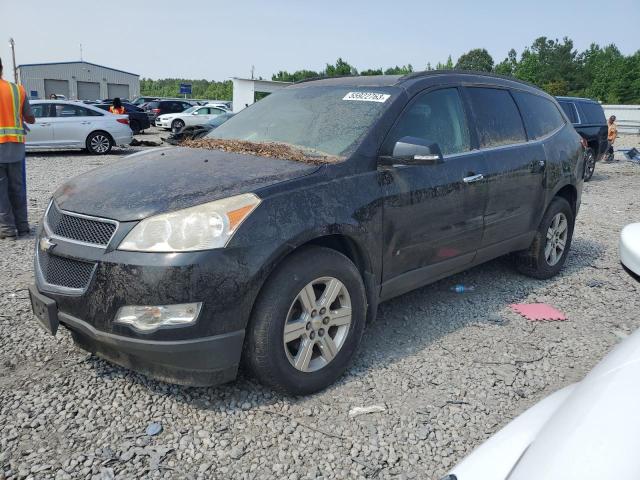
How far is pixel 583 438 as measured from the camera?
4.03 feet

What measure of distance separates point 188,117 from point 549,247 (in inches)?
952

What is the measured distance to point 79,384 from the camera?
299 centimetres

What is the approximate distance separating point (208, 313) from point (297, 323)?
1.75 ft

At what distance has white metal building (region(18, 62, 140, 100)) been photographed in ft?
184

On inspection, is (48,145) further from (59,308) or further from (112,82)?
(112,82)

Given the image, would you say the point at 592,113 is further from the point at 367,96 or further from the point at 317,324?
the point at 317,324

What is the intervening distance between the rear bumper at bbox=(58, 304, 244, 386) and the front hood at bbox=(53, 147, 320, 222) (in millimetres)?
589

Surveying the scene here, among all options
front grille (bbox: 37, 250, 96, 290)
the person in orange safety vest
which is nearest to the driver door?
front grille (bbox: 37, 250, 96, 290)

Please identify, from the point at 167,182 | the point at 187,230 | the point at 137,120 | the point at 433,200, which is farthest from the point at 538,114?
the point at 137,120

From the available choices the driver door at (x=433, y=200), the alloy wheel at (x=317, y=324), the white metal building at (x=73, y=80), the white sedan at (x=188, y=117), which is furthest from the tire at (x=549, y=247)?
the white metal building at (x=73, y=80)

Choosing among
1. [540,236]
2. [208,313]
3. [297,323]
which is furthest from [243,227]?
[540,236]

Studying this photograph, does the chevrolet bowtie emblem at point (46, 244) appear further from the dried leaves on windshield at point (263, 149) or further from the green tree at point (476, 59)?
the green tree at point (476, 59)

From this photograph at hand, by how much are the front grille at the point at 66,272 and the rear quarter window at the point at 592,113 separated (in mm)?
13487

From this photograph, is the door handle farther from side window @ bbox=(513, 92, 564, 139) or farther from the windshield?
side window @ bbox=(513, 92, 564, 139)
